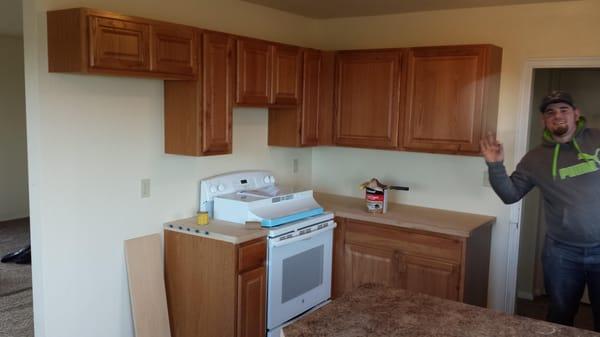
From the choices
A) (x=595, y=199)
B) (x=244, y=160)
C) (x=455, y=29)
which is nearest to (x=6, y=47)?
(x=244, y=160)

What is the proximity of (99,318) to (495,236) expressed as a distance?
2.66m

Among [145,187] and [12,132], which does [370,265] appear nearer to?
[145,187]

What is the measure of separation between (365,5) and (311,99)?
0.77 meters

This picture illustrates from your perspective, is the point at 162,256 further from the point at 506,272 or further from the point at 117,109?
the point at 506,272

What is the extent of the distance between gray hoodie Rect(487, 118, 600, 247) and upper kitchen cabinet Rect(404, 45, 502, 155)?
1.96 ft

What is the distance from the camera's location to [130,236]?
3168 mm

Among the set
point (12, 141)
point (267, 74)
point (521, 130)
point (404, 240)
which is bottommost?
point (404, 240)

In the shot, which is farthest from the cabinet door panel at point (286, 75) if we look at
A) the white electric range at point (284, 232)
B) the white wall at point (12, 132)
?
the white wall at point (12, 132)

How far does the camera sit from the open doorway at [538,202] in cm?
438

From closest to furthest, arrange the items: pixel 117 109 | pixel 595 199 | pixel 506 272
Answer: pixel 595 199
pixel 117 109
pixel 506 272

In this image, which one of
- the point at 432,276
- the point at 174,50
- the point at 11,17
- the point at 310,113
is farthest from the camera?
the point at 11,17

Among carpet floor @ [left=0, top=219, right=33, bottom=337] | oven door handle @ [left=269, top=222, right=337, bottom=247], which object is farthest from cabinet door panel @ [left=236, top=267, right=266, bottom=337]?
carpet floor @ [left=0, top=219, right=33, bottom=337]

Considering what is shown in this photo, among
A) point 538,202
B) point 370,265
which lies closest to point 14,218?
point 370,265

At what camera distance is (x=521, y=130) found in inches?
143
